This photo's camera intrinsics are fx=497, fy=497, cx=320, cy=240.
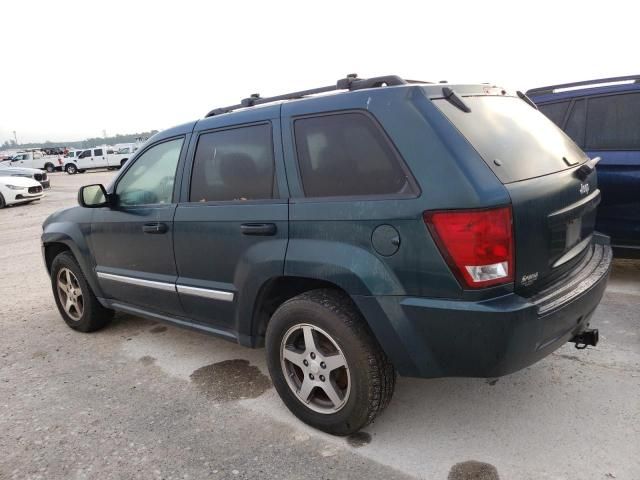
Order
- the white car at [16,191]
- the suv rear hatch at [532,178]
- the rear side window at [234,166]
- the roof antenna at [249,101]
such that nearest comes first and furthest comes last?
1. the suv rear hatch at [532,178]
2. the rear side window at [234,166]
3. the roof antenna at [249,101]
4. the white car at [16,191]

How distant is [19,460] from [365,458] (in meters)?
1.86

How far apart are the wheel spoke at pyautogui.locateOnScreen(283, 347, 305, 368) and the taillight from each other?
3.44ft

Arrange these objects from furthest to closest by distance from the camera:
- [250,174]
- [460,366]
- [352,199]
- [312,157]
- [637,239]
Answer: [637,239] < [250,174] < [312,157] < [352,199] < [460,366]

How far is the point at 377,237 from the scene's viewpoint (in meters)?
2.32

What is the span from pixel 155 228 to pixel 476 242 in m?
2.22

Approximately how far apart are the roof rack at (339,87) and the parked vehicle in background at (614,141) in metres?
2.70

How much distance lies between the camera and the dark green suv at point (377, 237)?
7.11ft

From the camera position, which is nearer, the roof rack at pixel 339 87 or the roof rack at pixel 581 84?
the roof rack at pixel 339 87

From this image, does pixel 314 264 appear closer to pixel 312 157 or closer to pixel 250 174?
pixel 312 157

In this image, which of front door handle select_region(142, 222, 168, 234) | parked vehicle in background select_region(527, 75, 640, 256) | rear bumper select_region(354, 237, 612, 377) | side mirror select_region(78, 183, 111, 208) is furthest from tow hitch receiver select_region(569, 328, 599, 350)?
side mirror select_region(78, 183, 111, 208)

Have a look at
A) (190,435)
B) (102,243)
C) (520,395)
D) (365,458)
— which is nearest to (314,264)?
(365,458)

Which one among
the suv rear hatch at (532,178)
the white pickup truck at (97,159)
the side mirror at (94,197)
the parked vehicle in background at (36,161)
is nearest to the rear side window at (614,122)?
the suv rear hatch at (532,178)

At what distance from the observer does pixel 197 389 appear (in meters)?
3.34

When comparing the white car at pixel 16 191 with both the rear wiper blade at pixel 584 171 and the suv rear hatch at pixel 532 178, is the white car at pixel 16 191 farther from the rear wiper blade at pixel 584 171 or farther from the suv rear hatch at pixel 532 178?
the rear wiper blade at pixel 584 171
